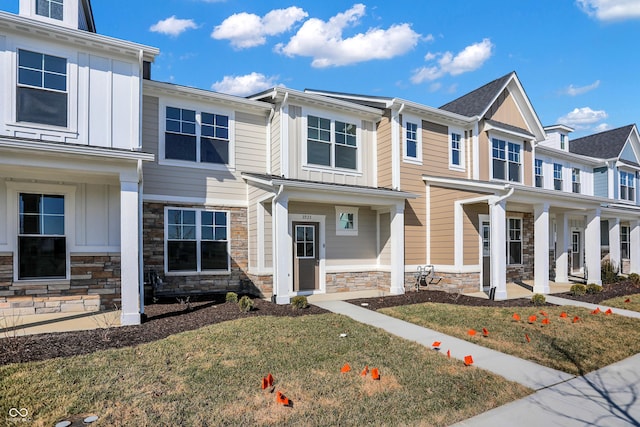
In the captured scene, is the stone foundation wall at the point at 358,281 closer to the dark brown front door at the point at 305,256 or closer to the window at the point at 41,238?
the dark brown front door at the point at 305,256

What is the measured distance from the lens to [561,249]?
579 inches

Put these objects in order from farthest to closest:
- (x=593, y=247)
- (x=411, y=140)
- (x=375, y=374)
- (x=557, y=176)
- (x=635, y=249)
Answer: (x=557, y=176) < (x=635, y=249) < (x=593, y=247) < (x=411, y=140) < (x=375, y=374)

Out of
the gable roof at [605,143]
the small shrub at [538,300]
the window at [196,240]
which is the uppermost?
the gable roof at [605,143]

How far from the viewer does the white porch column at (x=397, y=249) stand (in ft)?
35.9

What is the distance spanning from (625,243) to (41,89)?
2540cm

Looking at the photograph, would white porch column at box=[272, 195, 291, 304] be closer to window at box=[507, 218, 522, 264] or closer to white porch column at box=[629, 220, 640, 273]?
window at box=[507, 218, 522, 264]

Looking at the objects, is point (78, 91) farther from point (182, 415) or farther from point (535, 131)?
point (535, 131)

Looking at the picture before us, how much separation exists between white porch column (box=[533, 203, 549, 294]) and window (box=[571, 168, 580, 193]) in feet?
28.4

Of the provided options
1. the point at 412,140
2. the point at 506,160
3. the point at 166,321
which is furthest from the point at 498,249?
the point at 166,321

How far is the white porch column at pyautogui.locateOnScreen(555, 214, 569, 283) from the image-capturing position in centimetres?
1441

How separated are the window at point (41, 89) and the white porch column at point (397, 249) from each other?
851 centimetres

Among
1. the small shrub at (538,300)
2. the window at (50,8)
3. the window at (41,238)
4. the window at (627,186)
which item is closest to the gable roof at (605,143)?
the window at (627,186)

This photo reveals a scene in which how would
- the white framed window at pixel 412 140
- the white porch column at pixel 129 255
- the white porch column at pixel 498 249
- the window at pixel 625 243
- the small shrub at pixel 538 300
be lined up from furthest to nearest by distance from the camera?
the window at pixel 625 243 < the white framed window at pixel 412 140 < the white porch column at pixel 498 249 < the small shrub at pixel 538 300 < the white porch column at pixel 129 255

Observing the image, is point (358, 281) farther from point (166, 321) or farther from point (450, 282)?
point (166, 321)
